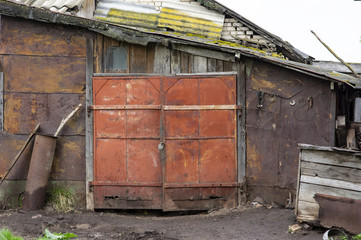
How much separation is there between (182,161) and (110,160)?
1.24 metres

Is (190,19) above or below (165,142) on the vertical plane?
above

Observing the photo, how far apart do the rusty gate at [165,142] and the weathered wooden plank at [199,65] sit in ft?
0.57

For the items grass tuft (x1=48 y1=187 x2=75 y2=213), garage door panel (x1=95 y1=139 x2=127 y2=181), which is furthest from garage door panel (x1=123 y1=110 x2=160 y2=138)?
grass tuft (x1=48 y1=187 x2=75 y2=213)

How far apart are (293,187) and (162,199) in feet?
7.19

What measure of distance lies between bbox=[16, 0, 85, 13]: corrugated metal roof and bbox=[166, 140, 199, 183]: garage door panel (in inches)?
147

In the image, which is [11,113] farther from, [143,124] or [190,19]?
[190,19]

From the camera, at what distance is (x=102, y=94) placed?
27.5 ft

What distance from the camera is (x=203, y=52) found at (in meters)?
8.23

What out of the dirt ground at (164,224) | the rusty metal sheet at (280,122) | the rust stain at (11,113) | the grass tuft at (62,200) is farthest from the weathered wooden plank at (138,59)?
the dirt ground at (164,224)

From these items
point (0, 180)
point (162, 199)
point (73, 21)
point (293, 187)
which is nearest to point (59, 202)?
point (0, 180)

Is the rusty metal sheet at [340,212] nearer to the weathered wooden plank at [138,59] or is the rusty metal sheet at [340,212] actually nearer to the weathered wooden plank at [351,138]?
the weathered wooden plank at [351,138]

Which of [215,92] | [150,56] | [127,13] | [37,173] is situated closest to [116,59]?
[150,56]

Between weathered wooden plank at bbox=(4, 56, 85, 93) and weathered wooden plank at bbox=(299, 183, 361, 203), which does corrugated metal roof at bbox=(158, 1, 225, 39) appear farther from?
weathered wooden plank at bbox=(299, 183, 361, 203)

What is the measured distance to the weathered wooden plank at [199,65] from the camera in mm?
8297
